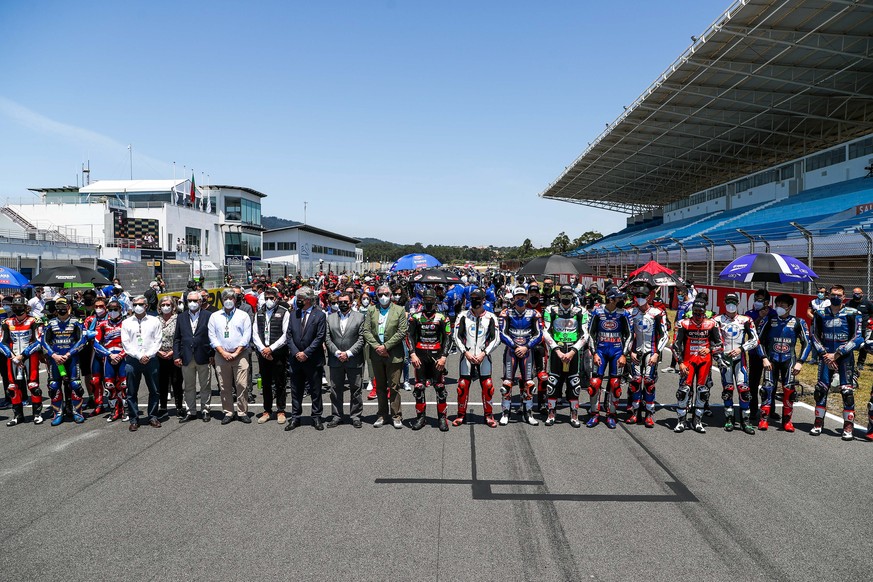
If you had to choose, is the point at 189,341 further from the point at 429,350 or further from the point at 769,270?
the point at 769,270

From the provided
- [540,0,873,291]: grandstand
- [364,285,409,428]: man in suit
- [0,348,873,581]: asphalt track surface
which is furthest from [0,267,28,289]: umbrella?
[540,0,873,291]: grandstand

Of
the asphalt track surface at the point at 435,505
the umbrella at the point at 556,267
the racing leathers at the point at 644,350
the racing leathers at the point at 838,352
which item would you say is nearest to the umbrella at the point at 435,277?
the umbrella at the point at 556,267

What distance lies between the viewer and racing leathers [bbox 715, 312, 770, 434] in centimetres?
707

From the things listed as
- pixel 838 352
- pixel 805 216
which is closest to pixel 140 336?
pixel 838 352

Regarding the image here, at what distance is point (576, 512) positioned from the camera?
460 cm

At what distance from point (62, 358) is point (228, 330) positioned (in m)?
2.34

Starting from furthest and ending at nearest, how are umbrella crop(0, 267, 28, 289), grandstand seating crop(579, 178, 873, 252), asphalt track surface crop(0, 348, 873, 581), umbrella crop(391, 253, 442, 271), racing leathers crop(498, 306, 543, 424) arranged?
grandstand seating crop(579, 178, 873, 252) → umbrella crop(391, 253, 442, 271) → umbrella crop(0, 267, 28, 289) → racing leathers crop(498, 306, 543, 424) → asphalt track surface crop(0, 348, 873, 581)

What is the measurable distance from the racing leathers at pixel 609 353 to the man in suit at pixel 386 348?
2.68 metres

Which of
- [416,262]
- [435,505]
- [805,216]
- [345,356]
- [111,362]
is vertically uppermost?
[805,216]

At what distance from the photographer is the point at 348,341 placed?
748 centimetres

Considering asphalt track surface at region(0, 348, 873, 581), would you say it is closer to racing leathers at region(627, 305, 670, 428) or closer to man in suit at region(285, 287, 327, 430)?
racing leathers at region(627, 305, 670, 428)

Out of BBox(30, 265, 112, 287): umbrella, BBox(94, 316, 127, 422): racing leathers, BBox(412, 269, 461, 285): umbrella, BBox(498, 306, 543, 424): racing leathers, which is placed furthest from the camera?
BBox(412, 269, 461, 285): umbrella

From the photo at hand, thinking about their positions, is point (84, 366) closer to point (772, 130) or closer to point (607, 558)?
point (607, 558)

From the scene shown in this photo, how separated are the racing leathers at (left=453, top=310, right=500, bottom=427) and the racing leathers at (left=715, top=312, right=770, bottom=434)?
10.2 ft
